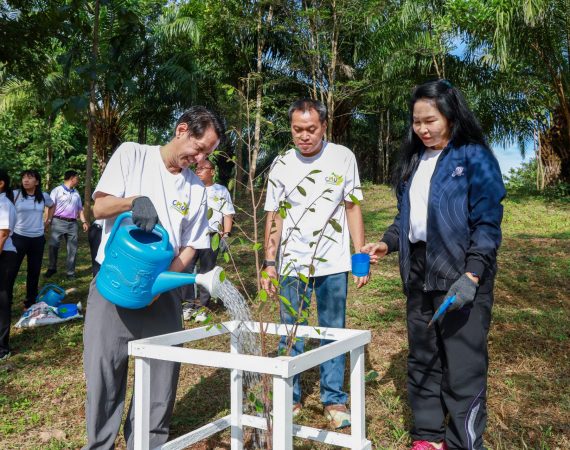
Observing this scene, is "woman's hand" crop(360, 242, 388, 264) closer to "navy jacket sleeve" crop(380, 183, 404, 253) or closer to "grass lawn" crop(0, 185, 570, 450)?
"navy jacket sleeve" crop(380, 183, 404, 253)

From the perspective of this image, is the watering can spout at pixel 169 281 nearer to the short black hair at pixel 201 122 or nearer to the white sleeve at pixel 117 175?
the white sleeve at pixel 117 175

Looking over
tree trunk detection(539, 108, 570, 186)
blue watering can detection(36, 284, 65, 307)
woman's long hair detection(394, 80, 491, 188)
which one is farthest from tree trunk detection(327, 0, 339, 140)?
woman's long hair detection(394, 80, 491, 188)

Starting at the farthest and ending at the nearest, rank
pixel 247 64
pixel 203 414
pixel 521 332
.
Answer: pixel 247 64, pixel 521 332, pixel 203 414

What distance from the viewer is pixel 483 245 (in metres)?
2.01

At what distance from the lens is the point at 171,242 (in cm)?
221

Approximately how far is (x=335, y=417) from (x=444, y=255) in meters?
1.11

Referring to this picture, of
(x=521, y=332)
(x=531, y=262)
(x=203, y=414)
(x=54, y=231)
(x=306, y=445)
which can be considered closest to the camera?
(x=306, y=445)

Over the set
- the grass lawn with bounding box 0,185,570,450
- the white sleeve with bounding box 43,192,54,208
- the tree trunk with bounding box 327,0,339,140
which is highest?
the tree trunk with bounding box 327,0,339,140

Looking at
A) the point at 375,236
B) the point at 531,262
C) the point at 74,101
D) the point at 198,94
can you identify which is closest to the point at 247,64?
the point at 198,94

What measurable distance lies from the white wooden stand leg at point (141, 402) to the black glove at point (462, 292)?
108cm

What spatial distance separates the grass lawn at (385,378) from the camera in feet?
9.11

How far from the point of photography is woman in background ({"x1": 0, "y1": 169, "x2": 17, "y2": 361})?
4.09 meters

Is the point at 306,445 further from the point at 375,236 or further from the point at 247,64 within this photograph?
the point at 247,64

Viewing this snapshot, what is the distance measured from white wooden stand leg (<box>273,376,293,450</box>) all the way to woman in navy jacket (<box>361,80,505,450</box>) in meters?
0.78
